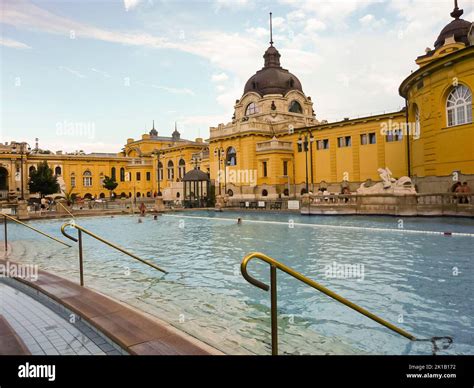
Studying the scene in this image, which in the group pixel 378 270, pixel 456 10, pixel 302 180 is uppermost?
pixel 456 10

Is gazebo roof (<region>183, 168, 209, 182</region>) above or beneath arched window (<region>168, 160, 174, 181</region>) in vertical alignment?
beneath

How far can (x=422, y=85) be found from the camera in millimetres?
24578

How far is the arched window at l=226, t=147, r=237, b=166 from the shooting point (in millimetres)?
A: 46169

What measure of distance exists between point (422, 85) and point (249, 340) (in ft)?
83.5

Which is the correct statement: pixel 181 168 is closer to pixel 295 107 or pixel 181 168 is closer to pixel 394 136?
pixel 295 107

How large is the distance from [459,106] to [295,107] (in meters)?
28.7

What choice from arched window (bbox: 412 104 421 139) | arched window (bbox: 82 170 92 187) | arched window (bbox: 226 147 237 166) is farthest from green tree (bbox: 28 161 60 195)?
arched window (bbox: 412 104 421 139)

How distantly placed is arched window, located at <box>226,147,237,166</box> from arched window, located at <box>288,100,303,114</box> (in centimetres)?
977

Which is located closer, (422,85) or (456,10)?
(422,85)

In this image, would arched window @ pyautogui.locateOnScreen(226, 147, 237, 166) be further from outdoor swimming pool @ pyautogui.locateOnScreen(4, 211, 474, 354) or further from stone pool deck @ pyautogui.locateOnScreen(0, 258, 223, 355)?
stone pool deck @ pyautogui.locateOnScreen(0, 258, 223, 355)

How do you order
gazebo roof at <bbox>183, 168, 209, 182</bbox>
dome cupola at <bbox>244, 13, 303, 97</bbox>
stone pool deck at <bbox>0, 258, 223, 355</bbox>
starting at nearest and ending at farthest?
→ 1. stone pool deck at <bbox>0, 258, 223, 355</bbox>
2. gazebo roof at <bbox>183, 168, 209, 182</bbox>
3. dome cupola at <bbox>244, 13, 303, 97</bbox>

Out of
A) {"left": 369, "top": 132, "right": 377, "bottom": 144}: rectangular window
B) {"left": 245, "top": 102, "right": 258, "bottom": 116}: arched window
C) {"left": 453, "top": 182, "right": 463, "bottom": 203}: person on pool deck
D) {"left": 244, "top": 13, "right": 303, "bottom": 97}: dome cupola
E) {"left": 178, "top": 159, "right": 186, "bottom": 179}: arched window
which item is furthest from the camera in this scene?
{"left": 178, "top": 159, "right": 186, "bottom": 179}: arched window

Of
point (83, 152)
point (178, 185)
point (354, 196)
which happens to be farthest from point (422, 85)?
point (83, 152)
